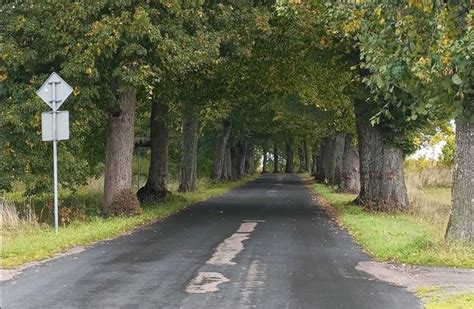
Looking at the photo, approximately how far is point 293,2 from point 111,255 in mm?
6543

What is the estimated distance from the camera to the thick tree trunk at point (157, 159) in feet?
80.2

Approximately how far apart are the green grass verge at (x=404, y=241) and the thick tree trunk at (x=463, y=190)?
0.30m

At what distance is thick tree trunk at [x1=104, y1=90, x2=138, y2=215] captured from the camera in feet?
58.7

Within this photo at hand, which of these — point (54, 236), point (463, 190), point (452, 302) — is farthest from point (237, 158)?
point (452, 302)

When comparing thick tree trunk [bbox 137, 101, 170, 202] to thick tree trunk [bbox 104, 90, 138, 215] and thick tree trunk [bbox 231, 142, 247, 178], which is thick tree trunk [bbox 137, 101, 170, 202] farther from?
thick tree trunk [bbox 231, 142, 247, 178]

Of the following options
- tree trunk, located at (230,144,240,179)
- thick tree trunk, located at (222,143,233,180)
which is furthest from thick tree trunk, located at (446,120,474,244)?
tree trunk, located at (230,144,240,179)

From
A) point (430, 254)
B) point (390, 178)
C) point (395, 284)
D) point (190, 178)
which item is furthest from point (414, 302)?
point (190, 178)

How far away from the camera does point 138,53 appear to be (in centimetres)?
1560

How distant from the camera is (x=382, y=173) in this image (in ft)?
67.2

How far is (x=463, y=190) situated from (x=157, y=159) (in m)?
15.7

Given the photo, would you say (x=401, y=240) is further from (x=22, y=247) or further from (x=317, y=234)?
(x=22, y=247)

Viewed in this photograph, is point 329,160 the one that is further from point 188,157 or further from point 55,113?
point 55,113

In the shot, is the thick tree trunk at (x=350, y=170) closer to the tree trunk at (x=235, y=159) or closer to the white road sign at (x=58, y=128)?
the white road sign at (x=58, y=128)

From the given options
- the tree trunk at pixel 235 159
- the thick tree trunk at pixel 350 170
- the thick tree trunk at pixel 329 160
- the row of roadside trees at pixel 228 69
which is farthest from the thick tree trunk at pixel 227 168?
the row of roadside trees at pixel 228 69
